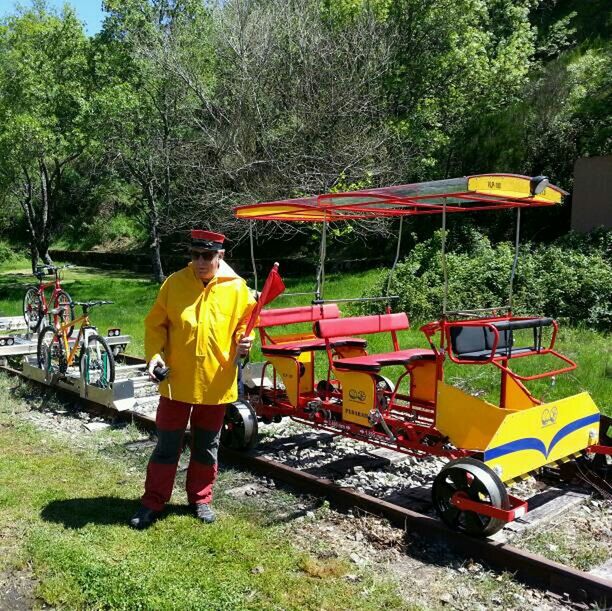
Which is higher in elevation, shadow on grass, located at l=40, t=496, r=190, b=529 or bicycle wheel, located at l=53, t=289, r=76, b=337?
bicycle wheel, located at l=53, t=289, r=76, b=337

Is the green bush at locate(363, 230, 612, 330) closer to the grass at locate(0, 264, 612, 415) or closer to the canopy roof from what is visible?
the grass at locate(0, 264, 612, 415)

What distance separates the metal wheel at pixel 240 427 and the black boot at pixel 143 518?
5.28ft

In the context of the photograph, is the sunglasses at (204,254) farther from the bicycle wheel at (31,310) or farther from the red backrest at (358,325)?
the bicycle wheel at (31,310)

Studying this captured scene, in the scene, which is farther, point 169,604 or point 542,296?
point 542,296

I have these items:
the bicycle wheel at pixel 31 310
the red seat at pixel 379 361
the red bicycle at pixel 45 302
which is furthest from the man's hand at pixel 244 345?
→ the bicycle wheel at pixel 31 310

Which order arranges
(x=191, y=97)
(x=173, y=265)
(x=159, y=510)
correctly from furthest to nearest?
1. (x=173, y=265)
2. (x=191, y=97)
3. (x=159, y=510)

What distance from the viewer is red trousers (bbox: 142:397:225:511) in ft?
18.3

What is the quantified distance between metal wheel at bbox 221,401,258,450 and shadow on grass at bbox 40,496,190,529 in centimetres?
132

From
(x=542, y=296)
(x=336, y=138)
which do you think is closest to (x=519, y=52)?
(x=336, y=138)

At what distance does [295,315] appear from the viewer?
7.81 metres

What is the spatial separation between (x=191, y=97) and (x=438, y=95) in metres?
8.20

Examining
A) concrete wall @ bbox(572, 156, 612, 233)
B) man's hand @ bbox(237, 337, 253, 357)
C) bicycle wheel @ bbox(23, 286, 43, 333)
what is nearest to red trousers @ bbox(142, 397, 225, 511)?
man's hand @ bbox(237, 337, 253, 357)

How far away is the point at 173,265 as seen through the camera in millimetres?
30594

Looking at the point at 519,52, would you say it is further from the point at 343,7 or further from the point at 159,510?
the point at 159,510
